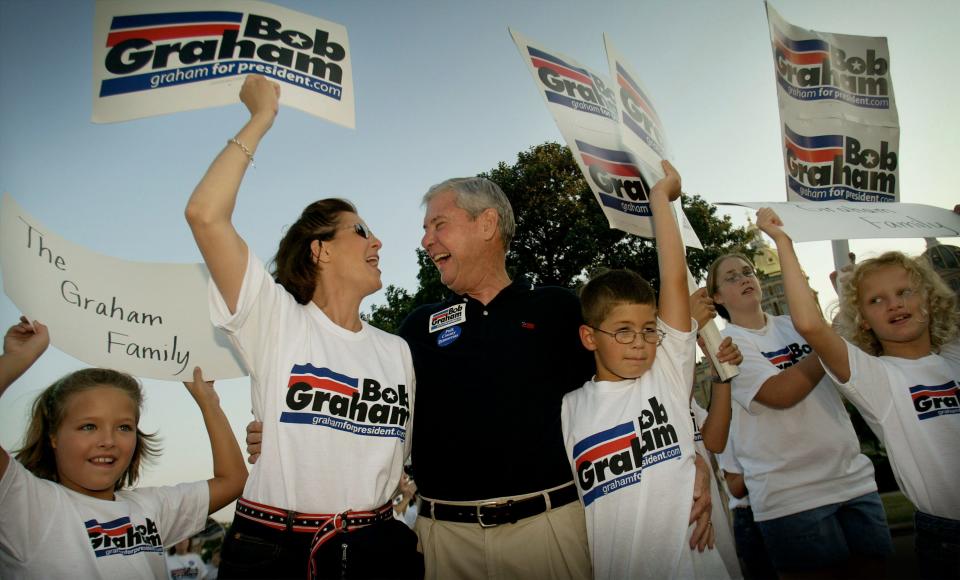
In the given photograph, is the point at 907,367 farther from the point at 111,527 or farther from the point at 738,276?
the point at 111,527

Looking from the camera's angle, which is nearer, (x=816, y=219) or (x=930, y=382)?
(x=930, y=382)

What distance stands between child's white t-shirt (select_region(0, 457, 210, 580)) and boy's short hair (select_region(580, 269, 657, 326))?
7.35 ft

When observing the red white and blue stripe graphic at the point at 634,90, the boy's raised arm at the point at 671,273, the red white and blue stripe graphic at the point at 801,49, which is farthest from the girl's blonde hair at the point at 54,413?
the red white and blue stripe graphic at the point at 801,49

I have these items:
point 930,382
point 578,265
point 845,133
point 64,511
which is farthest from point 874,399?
point 578,265

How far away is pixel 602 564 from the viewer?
8.54ft

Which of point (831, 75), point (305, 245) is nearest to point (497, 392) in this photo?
point (305, 245)

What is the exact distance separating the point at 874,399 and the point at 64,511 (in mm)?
3749

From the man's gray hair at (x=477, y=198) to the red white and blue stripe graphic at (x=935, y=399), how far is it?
226 cm

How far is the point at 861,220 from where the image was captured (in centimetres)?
395

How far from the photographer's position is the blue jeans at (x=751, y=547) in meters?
4.66

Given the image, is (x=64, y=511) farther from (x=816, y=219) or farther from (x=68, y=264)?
(x=816, y=219)

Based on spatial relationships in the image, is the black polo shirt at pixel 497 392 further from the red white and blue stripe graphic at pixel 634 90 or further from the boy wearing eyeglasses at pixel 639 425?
the red white and blue stripe graphic at pixel 634 90

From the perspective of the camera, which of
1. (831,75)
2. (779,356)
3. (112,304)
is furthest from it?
(831,75)

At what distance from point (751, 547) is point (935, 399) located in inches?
87.7
